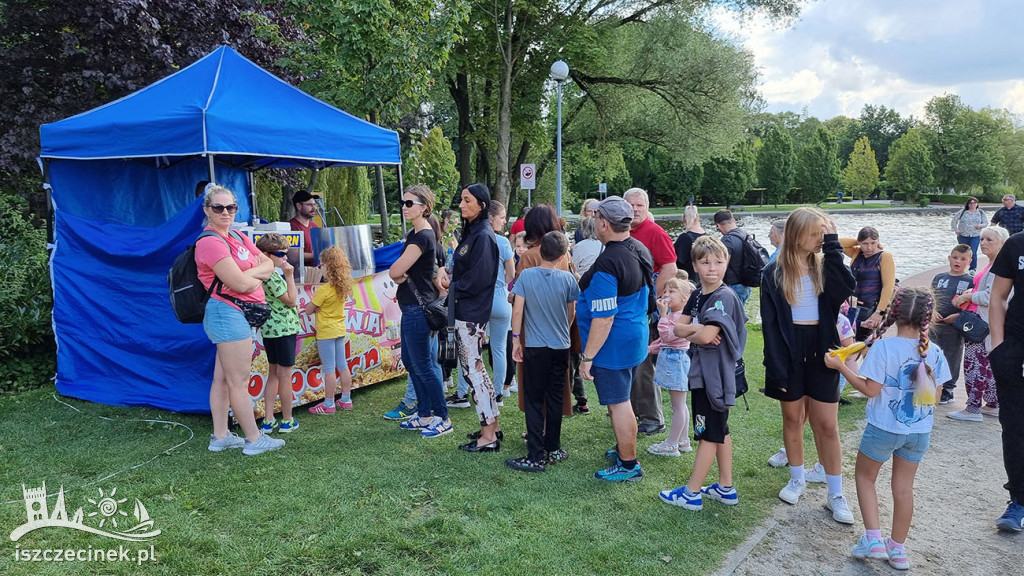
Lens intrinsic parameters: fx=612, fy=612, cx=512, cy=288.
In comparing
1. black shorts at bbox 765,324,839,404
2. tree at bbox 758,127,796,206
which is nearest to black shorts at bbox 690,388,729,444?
black shorts at bbox 765,324,839,404

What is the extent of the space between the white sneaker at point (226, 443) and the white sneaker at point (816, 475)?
4.03 metres

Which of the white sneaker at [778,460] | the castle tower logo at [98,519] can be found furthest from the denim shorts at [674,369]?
the castle tower logo at [98,519]

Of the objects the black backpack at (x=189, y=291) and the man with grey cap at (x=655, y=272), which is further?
the man with grey cap at (x=655, y=272)

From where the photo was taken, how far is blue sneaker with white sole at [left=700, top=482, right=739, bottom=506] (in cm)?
384

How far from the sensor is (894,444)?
3119 millimetres

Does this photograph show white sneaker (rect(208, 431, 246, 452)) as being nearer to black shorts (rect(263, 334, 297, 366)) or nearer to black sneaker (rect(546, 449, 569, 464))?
black shorts (rect(263, 334, 297, 366))

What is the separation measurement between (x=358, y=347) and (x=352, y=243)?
3.33ft

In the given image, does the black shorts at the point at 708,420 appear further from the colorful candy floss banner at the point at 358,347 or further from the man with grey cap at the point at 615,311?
the colorful candy floss banner at the point at 358,347

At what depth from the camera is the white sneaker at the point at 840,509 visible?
3639 mm

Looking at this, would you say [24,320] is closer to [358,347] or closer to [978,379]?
[358,347]

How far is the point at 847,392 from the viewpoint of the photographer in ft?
21.2

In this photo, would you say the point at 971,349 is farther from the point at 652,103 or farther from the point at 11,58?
the point at 652,103

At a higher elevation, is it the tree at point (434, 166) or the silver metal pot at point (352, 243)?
the tree at point (434, 166)

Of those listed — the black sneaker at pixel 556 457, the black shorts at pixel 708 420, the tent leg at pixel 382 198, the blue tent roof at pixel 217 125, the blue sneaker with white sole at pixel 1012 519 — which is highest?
the blue tent roof at pixel 217 125
